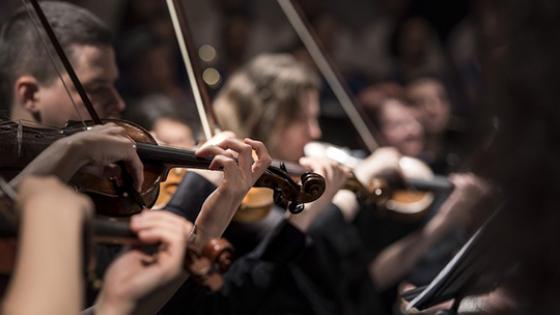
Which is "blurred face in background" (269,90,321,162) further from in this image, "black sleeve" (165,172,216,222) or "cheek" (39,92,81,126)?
"cheek" (39,92,81,126)

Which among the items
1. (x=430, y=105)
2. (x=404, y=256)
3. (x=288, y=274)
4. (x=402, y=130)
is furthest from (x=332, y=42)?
(x=288, y=274)

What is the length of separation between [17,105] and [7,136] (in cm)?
40

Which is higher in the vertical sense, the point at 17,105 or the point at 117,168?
the point at 17,105

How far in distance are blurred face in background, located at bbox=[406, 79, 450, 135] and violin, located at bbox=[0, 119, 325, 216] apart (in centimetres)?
246

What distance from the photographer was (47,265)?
3.17ft

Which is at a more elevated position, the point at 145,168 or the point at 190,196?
the point at 145,168

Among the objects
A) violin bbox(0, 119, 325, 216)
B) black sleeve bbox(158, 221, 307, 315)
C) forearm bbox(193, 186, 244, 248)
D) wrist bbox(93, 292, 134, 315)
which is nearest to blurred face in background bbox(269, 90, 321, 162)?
black sleeve bbox(158, 221, 307, 315)

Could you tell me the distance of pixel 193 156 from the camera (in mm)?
1555

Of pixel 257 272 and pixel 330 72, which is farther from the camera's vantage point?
pixel 330 72

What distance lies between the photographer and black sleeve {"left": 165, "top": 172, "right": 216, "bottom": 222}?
168 centimetres

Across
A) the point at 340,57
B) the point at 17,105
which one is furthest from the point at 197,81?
the point at 340,57

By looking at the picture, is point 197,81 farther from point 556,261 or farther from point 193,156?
point 556,261

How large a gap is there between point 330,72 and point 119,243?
2.11m

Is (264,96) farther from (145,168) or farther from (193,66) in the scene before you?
(145,168)
